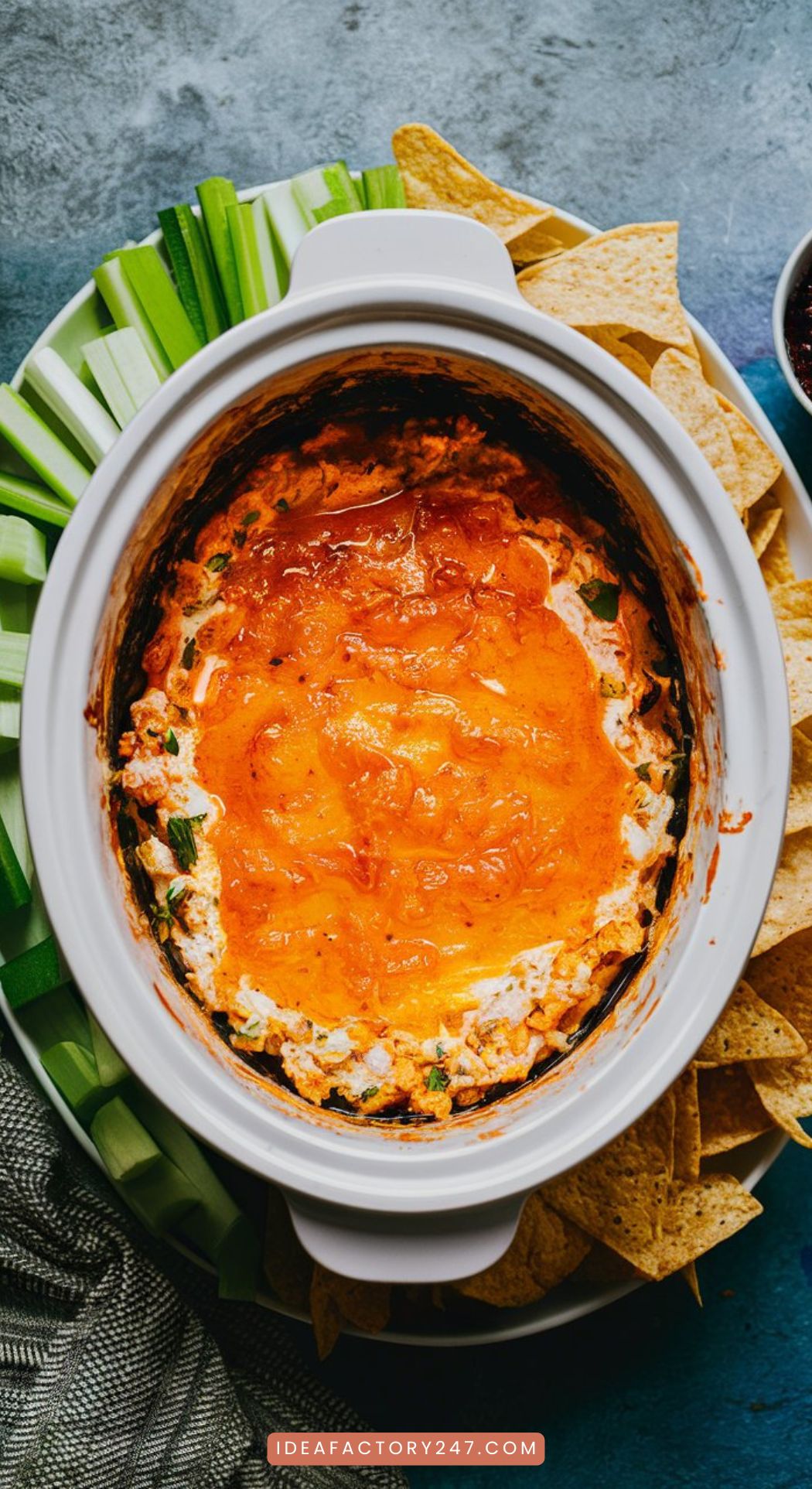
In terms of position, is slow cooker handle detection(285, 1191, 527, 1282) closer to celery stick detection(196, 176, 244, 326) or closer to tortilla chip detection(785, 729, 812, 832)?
tortilla chip detection(785, 729, 812, 832)

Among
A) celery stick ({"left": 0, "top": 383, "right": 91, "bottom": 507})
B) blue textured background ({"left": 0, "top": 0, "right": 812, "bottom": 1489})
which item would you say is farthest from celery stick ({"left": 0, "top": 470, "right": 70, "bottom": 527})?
blue textured background ({"left": 0, "top": 0, "right": 812, "bottom": 1489})

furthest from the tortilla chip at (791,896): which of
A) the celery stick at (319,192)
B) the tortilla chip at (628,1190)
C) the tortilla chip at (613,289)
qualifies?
the celery stick at (319,192)

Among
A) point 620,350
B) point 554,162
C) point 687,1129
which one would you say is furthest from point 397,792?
point 554,162

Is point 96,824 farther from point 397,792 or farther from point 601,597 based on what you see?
point 601,597

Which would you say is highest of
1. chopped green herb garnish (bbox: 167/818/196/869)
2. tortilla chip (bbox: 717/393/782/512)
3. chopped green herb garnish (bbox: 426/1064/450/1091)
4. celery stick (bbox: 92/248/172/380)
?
celery stick (bbox: 92/248/172/380)

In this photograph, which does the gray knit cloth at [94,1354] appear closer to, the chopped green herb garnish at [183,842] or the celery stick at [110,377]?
the chopped green herb garnish at [183,842]

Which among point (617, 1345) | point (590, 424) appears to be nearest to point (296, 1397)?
point (617, 1345)
